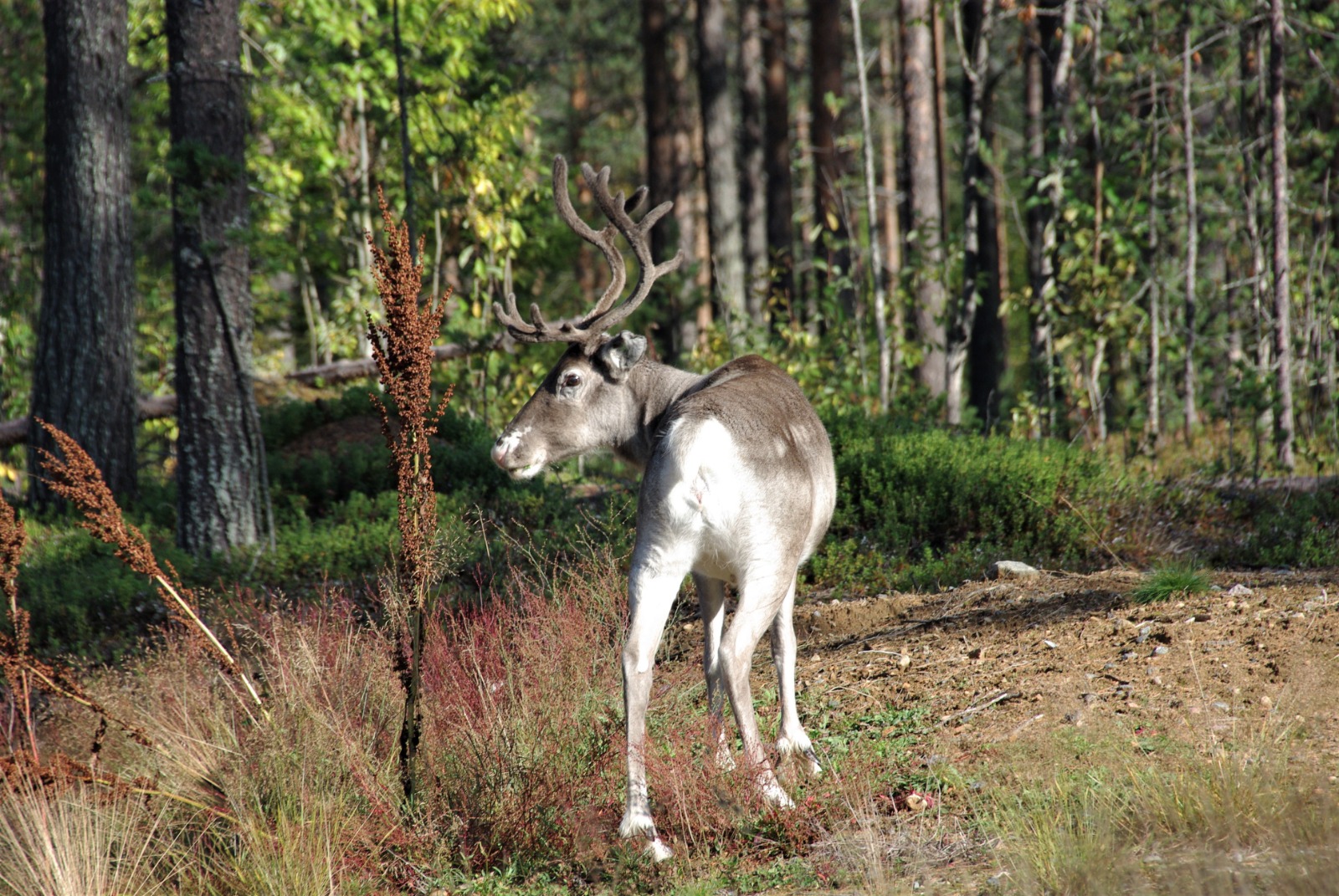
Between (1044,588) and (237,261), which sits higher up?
(237,261)

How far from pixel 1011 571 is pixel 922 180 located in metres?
8.36

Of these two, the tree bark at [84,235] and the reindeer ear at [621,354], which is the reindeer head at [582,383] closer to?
the reindeer ear at [621,354]

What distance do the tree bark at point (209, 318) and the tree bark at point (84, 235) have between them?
2.45 meters

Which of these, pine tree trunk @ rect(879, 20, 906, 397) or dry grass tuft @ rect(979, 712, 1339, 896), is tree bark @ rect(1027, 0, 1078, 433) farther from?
pine tree trunk @ rect(879, 20, 906, 397)

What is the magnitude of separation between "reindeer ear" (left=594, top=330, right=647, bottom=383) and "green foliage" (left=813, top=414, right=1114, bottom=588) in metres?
2.99

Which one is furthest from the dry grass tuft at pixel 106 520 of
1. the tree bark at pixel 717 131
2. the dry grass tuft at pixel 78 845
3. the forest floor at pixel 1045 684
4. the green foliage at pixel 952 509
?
the tree bark at pixel 717 131

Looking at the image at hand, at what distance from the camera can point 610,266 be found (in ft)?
18.7

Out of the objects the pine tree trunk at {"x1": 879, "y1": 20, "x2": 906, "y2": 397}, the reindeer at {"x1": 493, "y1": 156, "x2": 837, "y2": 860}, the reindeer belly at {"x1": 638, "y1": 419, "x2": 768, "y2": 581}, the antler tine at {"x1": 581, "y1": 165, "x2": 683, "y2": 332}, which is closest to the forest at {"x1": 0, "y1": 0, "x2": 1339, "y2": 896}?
the reindeer at {"x1": 493, "y1": 156, "x2": 837, "y2": 860}

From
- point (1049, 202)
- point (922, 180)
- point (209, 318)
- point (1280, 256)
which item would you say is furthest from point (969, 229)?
point (209, 318)

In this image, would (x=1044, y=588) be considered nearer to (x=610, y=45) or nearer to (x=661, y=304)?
(x=661, y=304)

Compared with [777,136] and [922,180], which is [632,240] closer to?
[922,180]

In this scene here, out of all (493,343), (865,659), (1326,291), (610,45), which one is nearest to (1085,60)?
(1326,291)

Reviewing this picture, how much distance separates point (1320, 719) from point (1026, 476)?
3928mm

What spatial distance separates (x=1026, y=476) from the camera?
8.68 m
